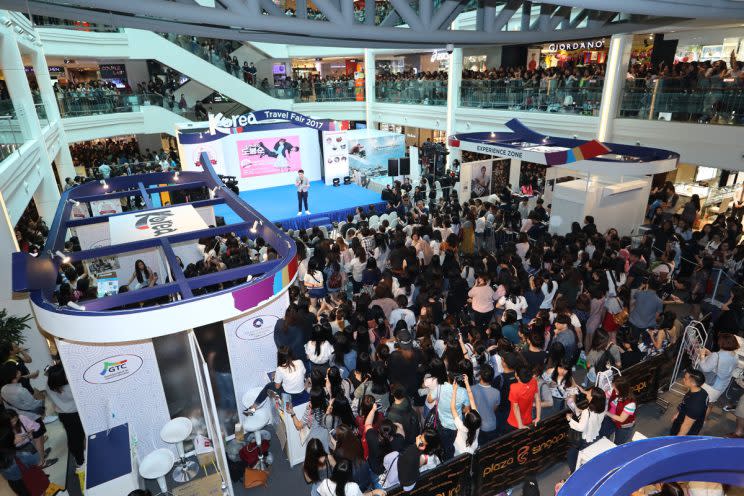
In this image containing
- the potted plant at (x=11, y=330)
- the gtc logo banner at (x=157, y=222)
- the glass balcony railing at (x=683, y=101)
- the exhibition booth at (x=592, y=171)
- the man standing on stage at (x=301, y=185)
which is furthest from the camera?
the man standing on stage at (x=301, y=185)

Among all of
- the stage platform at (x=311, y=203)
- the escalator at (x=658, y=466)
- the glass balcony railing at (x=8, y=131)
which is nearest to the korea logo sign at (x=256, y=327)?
the escalator at (x=658, y=466)

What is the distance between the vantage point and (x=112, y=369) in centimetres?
488

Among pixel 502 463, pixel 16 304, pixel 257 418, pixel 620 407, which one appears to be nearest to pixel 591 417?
pixel 620 407

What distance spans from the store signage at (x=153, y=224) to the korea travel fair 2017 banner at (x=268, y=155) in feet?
33.4

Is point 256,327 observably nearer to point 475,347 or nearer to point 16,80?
point 475,347

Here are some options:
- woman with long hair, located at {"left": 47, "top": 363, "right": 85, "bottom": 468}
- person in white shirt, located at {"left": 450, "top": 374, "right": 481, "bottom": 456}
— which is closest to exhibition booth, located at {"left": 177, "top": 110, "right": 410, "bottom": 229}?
woman with long hair, located at {"left": 47, "top": 363, "right": 85, "bottom": 468}

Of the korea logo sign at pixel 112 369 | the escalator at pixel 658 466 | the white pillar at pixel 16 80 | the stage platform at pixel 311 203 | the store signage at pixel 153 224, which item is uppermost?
the white pillar at pixel 16 80

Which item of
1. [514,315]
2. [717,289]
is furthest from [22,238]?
[717,289]

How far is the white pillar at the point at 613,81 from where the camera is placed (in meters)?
12.7

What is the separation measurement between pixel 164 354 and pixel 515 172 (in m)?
12.5

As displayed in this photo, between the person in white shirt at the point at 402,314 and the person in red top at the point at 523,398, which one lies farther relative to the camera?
the person in white shirt at the point at 402,314

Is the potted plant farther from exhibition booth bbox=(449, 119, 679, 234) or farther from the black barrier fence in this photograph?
exhibition booth bbox=(449, 119, 679, 234)

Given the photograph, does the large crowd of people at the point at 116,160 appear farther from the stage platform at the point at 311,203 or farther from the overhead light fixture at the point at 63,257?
the overhead light fixture at the point at 63,257

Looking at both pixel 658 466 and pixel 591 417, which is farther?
pixel 591 417
